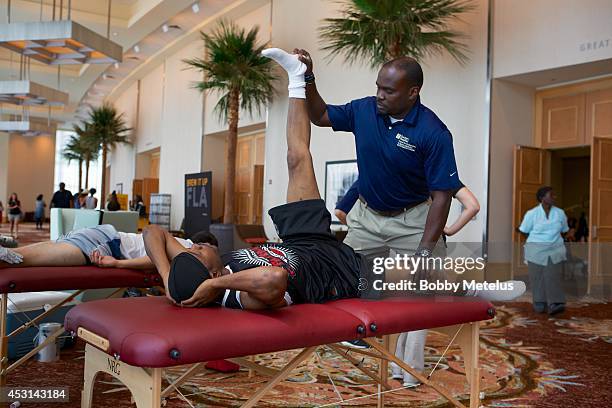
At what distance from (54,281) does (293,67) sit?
4.07 feet

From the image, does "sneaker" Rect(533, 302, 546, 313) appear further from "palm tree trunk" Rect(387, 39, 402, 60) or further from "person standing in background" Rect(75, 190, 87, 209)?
"person standing in background" Rect(75, 190, 87, 209)

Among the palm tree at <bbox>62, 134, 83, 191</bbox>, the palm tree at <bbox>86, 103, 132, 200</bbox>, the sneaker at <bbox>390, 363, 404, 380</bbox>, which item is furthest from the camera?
the palm tree at <bbox>62, 134, 83, 191</bbox>

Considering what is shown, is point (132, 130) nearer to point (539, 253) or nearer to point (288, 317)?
point (539, 253)

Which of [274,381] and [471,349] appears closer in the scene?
[274,381]

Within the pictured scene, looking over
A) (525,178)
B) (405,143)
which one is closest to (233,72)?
(525,178)

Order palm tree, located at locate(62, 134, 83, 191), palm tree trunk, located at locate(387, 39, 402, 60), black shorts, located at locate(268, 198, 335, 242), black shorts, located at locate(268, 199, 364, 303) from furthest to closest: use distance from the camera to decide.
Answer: palm tree, located at locate(62, 134, 83, 191) < palm tree trunk, located at locate(387, 39, 402, 60) < black shorts, located at locate(268, 198, 335, 242) < black shorts, located at locate(268, 199, 364, 303)

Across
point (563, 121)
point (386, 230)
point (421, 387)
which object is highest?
point (563, 121)

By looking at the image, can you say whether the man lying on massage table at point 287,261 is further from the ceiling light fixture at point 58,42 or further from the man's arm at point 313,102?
the ceiling light fixture at point 58,42

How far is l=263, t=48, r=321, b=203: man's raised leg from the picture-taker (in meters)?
2.19

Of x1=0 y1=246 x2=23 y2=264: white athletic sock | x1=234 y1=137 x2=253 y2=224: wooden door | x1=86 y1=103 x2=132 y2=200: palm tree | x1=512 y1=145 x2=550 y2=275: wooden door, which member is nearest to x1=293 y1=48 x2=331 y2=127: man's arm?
x1=0 y1=246 x2=23 y2=264: white athletic sock

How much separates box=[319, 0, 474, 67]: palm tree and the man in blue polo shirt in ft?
13.4

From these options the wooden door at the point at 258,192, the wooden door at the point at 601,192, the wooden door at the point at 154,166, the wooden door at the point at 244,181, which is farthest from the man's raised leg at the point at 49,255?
the wooden door at the point at 154,166

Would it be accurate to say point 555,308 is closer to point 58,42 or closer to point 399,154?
point 399,154
